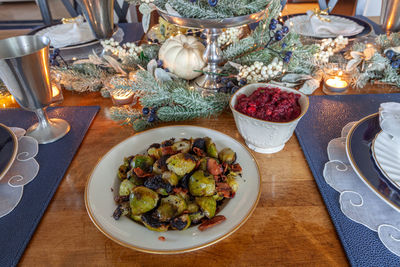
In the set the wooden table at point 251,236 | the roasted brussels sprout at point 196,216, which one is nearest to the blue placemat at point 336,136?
the wooden table at point 251,236

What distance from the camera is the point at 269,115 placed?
1.92ft

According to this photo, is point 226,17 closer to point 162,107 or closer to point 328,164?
point 162,107

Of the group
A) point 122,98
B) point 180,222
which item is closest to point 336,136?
point 180,222

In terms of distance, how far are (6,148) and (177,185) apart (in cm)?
38

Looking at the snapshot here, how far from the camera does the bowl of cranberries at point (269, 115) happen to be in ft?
1.88

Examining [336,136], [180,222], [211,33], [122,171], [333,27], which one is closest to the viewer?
[180,222]

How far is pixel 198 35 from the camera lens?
107 cm

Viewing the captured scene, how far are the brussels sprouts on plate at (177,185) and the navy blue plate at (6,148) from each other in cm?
22

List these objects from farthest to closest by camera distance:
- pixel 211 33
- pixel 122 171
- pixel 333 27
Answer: pixel 333 27, pixel 211 33, pixel 122 171

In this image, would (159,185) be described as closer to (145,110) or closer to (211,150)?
(211,150)

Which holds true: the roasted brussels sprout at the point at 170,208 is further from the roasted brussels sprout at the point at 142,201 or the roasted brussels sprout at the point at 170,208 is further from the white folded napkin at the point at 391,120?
the white folded napkin at the point at 391,120

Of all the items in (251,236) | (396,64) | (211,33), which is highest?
(211,33)

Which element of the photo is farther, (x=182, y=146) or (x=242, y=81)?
(x=242, y=81)

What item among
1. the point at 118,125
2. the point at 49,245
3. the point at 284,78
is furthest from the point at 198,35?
the point at 49,245
